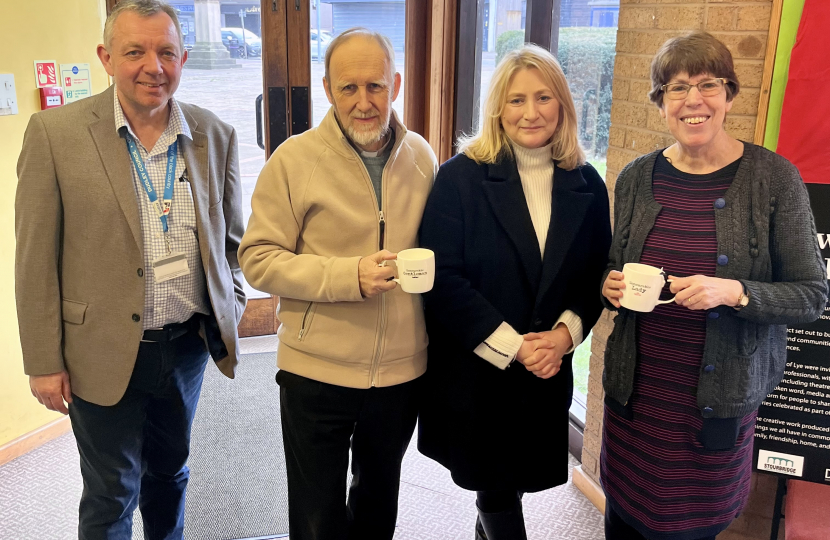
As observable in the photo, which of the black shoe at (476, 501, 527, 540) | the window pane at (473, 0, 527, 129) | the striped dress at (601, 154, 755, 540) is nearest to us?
the striped dress at (601, 154, 755, 540)

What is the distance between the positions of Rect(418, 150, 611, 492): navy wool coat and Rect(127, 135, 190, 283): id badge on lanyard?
647 mm

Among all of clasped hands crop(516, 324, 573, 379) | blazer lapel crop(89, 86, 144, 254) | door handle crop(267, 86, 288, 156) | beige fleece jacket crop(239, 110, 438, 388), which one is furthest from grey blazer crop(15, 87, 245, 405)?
door handle crop(267, 86, 288, 156)

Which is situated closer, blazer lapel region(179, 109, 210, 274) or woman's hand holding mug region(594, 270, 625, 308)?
woman's hand holding mug region(594, 270, 625, 308)

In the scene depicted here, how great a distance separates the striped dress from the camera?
157 cm

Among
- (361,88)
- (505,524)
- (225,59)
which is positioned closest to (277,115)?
(225,59)

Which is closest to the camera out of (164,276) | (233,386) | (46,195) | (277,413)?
(46,195)

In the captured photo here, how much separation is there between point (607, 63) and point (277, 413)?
2189 millimetres

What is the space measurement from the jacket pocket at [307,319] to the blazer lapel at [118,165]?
17.3 inches

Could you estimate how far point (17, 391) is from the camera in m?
2.94

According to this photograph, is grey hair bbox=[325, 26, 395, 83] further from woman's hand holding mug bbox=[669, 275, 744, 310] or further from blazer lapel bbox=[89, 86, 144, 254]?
woman's hand holding mug bbox=[669, 275, 744, 310]

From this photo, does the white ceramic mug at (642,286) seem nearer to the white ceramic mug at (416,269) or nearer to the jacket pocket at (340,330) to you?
the white ceramic mug at (416,269)

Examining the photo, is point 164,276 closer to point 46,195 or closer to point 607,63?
point 46,195

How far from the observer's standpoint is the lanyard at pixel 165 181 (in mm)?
1741

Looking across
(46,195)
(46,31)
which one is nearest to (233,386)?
(46,31)
